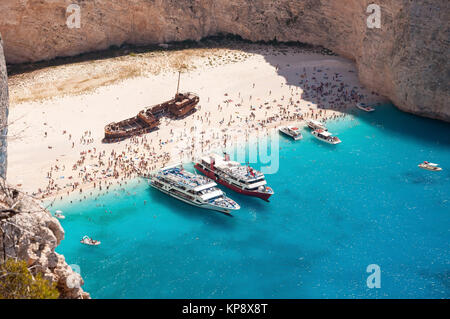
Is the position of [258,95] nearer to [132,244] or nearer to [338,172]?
[338,172]

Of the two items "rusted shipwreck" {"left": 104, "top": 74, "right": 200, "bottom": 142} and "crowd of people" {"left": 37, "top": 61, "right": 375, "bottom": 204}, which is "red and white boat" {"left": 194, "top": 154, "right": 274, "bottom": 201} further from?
"rusted shipwreck" {"left": 104, "top": 74, "right": 200, "bottom": 142}

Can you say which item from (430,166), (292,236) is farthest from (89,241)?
(430,166)

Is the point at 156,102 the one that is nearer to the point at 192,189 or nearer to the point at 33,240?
the point at 192,189

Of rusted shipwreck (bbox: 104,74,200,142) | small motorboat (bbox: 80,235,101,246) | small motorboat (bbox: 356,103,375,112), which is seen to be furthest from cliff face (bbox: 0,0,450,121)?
small motorboat (bbox: 80,235,101,246)
